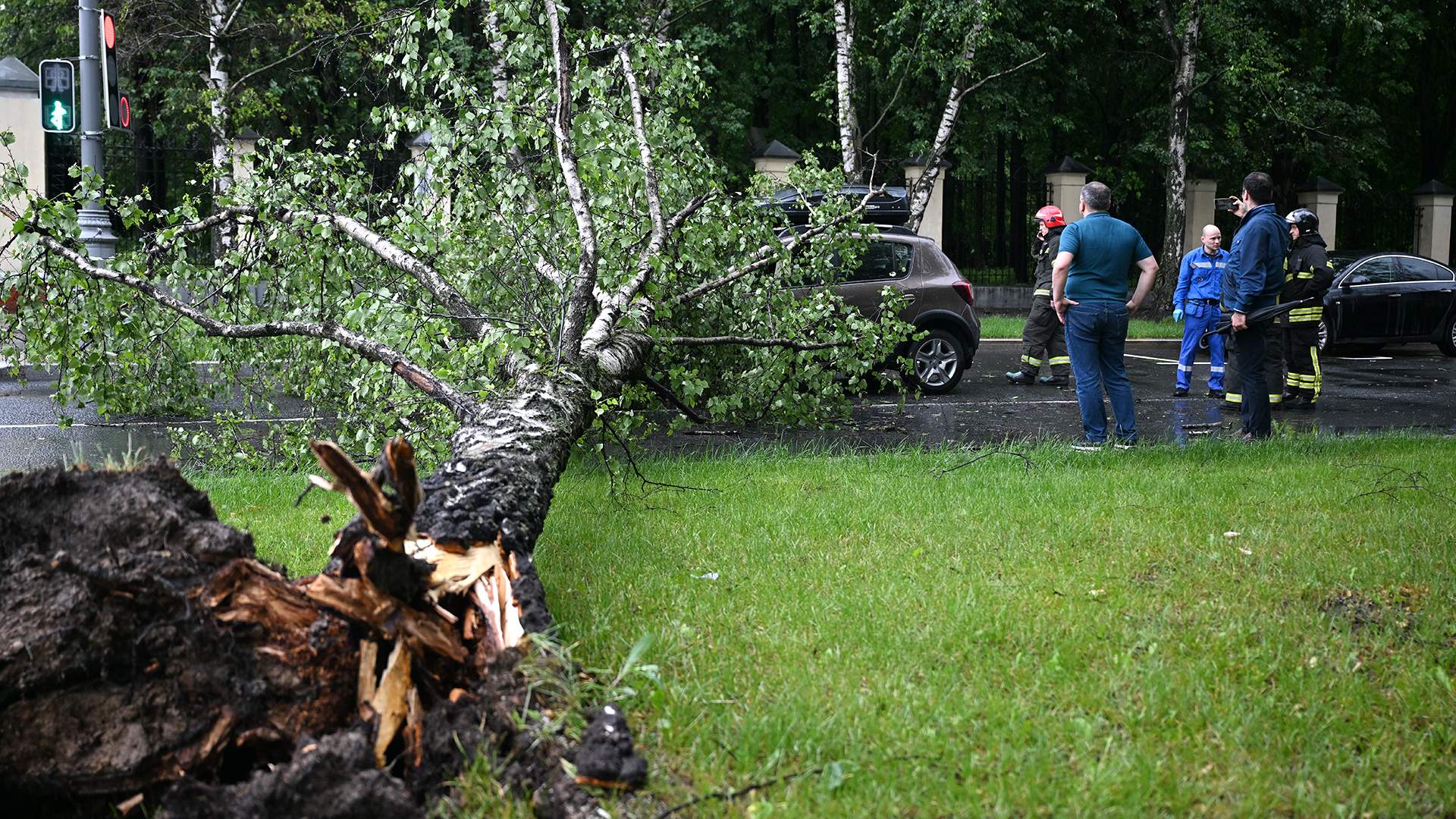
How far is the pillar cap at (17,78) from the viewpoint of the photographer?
1755cm

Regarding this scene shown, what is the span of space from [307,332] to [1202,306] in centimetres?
897

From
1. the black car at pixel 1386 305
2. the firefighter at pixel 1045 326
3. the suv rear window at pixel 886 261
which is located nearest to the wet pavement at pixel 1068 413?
the firefighter at pixel 1045 326

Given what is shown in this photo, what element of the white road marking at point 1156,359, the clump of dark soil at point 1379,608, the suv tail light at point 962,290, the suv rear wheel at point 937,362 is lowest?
the clump of dark soil at point 1379,608

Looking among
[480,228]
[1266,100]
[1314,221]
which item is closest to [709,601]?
[480,228]

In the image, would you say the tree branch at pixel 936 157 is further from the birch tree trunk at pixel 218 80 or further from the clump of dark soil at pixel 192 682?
the clump of dark soil at pixel 192 682

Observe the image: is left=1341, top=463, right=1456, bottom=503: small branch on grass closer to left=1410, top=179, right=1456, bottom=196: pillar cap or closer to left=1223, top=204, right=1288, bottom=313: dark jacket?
left=1223, top=204, right=1288, bottom=313: dark jacket

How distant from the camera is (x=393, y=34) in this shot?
7.92 metres

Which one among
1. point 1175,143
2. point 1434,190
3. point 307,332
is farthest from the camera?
point 1434,190

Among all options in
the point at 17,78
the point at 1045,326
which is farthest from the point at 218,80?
the point at 1045,326

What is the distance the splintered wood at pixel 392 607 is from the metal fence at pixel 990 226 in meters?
22.5

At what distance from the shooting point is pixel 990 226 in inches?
1034

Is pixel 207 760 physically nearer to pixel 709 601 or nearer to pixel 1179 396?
pixel 709 601

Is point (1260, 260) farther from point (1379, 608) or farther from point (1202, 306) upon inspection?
point (1379, 608)

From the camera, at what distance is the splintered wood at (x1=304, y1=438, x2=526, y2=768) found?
9.53ft
